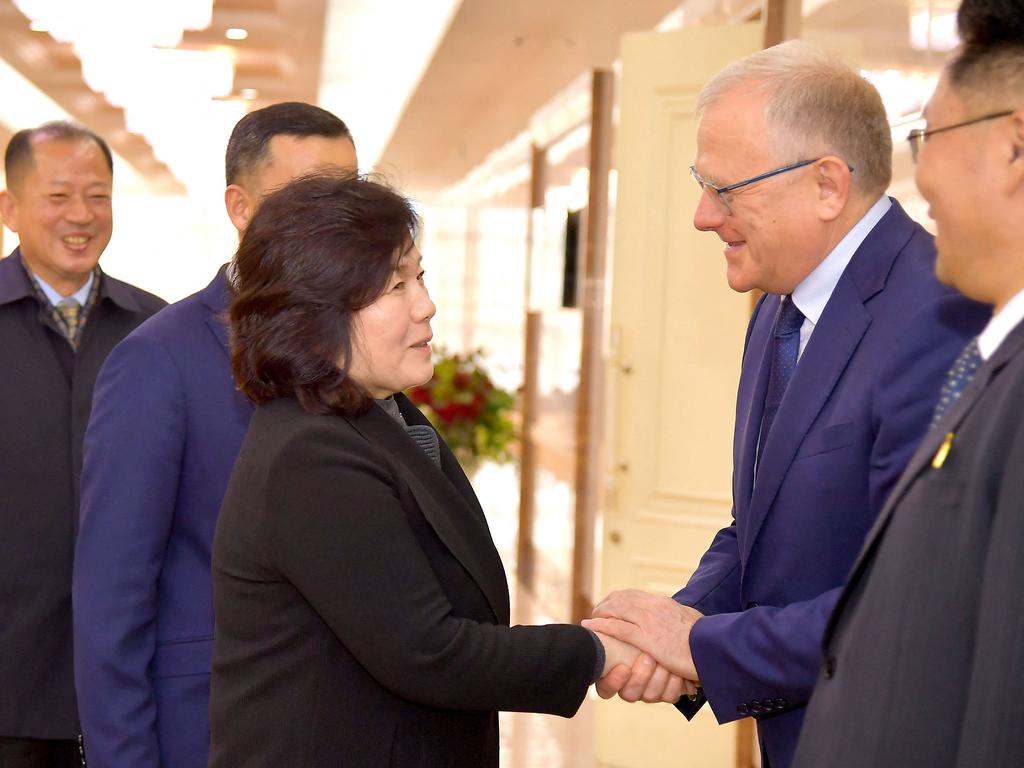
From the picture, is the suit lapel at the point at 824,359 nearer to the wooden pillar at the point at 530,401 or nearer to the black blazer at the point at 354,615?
the black blazer at the point at 354,615

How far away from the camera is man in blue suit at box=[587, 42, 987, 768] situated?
192cm

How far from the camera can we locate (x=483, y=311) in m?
23.5

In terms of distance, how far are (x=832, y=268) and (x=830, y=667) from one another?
85 centimetres

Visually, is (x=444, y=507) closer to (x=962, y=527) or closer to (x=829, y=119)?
(x=962, y=527)

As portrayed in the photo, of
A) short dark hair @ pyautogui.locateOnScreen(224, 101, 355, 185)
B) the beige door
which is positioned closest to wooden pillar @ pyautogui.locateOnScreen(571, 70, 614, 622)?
the beige door

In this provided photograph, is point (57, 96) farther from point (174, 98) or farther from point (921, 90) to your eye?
point (921, 90)

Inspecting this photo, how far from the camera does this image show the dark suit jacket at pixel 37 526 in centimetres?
308

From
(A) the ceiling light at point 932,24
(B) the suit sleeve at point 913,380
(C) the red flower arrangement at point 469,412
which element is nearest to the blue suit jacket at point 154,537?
(B) the suit sleeve at point 913,380

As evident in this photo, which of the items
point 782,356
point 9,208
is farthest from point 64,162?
point 782,356

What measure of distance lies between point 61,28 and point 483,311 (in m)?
14.1

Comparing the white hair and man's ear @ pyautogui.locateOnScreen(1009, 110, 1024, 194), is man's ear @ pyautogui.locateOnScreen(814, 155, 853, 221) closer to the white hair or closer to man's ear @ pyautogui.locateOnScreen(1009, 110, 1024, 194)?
the white hair

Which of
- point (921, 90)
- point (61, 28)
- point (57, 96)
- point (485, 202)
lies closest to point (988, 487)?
point (921, 90)

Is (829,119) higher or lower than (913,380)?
higher

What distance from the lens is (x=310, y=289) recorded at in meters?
1.86
